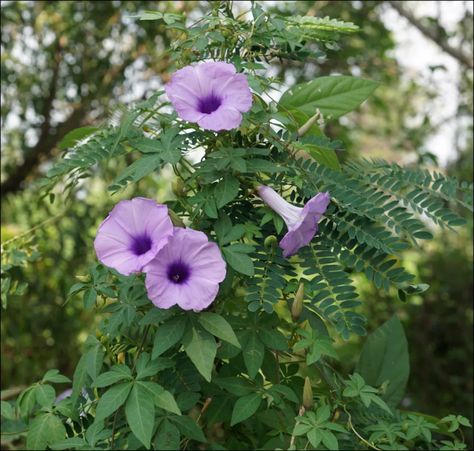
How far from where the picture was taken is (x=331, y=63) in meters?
3.30

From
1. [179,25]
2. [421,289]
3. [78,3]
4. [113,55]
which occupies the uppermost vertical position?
[179,25]

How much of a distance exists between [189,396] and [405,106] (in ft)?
9.71

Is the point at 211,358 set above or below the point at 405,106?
above

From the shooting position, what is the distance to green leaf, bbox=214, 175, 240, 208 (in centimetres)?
123

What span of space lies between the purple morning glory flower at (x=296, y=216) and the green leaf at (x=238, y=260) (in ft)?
0.24

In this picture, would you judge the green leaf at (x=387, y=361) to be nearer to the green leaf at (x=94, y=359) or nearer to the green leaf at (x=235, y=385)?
the green leaf at (x=235, y=385)

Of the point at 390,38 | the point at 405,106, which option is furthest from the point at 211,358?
the point at 405,106

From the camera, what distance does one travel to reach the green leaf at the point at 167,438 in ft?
4.09

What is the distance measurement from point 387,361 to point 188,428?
0.69m

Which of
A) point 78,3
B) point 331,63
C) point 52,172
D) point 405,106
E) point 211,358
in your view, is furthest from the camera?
point 405,106

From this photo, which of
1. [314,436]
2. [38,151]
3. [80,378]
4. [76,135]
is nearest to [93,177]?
[38,151]

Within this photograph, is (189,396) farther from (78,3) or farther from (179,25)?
(78,3)

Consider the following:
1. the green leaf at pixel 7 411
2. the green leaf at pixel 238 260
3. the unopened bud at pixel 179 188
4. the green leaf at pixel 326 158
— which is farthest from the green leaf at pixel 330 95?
the green leaf at pixel 7 411

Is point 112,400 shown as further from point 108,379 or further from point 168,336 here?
point 168,336
